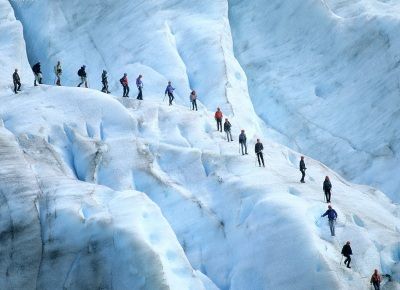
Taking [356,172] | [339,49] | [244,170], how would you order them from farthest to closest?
[339,49] < [356,172] < [244,170]

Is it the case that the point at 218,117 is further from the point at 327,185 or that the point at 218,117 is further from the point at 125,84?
the point at 327,185

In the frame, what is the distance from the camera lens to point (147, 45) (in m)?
52.8

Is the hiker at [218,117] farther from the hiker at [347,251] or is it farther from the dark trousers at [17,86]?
the hiker at [347,251]

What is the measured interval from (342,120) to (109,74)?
1700cm

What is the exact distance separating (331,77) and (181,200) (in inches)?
775

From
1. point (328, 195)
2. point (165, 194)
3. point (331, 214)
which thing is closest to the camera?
point (331, 214)

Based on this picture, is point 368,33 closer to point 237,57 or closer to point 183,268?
point 237,57

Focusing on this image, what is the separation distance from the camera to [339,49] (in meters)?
53.8

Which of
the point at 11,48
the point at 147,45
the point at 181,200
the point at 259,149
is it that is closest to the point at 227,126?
the point at 259,149

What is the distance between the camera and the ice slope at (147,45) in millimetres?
50469

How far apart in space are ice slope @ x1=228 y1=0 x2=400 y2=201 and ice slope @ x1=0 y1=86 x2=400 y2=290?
4.47m

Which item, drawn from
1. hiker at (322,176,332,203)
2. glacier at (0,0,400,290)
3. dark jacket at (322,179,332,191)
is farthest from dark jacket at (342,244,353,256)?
dark jacket at (322,179,332,191)

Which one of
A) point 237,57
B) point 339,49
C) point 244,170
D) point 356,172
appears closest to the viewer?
point 244,170

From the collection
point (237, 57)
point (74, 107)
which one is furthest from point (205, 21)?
point (74, 107)
